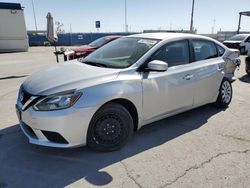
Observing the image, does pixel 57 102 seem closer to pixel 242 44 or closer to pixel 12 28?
pixel 242 44

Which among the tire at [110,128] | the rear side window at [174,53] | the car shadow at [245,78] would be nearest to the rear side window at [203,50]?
the rear side window at [174,53]

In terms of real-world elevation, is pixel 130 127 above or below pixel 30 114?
below

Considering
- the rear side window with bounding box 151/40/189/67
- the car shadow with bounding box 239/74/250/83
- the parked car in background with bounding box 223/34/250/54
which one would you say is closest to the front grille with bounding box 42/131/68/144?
the rear side window with bounding box 151/40/189/67

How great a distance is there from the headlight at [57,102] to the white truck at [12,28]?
23523mm

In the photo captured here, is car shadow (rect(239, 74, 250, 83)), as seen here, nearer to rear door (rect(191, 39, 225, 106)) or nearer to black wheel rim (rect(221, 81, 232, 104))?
black wheel rim (rect(221, 81, 232, 104))

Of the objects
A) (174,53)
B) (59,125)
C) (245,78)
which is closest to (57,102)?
(59,125)

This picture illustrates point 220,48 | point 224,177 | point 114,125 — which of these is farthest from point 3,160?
point 220,48

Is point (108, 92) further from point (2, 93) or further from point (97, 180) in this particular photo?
point (2, 93)

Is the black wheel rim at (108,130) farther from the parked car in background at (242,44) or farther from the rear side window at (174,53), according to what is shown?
the parked car in background at (242,44)

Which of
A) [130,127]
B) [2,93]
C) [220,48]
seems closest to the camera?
[130,127]

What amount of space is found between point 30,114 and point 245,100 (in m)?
5.07

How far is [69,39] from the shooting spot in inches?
1563

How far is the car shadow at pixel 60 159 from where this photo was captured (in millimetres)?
2881

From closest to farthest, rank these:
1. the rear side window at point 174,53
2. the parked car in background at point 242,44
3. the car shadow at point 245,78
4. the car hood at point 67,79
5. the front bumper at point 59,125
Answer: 1. the front bumper at point 59,125
2. the car hood at point 67,79
3. the rear side window at point 174,53
4. the car shadow at point 245,78
5. the parked car in background at point 242,44
